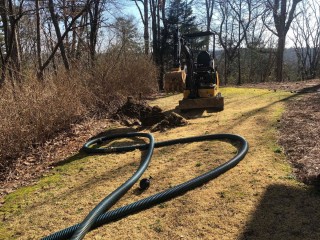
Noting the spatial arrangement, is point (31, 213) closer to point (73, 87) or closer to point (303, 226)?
point (303, 226)

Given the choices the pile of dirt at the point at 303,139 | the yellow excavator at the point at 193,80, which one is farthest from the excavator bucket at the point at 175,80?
the pile of dirt at the point at 303,139

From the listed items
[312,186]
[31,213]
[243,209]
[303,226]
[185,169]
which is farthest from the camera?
[185,169]

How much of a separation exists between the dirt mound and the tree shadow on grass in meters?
4.15

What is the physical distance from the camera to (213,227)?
3.31 metres

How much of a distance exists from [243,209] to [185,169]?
1.49 metres

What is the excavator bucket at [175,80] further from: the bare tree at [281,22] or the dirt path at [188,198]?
the bare tree at [281,22]

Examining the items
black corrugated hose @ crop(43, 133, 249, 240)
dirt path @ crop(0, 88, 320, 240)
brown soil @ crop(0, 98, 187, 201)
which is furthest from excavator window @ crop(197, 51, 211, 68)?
black corrugated hose @ crop(43, 133, 249, 240)

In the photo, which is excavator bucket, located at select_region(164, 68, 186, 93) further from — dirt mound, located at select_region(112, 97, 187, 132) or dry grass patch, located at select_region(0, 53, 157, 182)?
dry grass patch, located at select_region(0, 53, 157, 182)

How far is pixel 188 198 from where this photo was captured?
3.97m

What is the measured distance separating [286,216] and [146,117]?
5544mm

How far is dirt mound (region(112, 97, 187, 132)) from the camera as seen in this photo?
787 cm

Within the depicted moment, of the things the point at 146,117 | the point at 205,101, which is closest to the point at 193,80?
the point at 205,101

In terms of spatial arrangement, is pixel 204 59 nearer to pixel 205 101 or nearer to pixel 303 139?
pixel 205 101

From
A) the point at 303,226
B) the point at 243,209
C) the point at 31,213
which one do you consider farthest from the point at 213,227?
the point at 31,213
